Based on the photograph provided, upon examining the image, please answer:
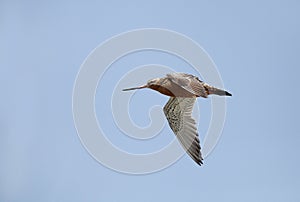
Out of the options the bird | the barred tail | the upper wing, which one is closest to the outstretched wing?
the bird

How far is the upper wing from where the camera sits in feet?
12.9

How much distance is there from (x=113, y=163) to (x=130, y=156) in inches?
6.1

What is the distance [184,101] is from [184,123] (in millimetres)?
264

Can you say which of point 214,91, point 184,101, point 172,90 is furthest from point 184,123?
point 172,90

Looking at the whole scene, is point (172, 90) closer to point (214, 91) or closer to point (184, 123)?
point (214, 91)

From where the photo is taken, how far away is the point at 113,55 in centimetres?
447

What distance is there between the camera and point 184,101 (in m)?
4.75

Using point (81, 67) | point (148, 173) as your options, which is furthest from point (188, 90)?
point (81, 67)

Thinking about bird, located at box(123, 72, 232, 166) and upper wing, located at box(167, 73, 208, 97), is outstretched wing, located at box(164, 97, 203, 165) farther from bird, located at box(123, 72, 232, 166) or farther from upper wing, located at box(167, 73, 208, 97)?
upper wing, located at box(167, 73, 208, 97)

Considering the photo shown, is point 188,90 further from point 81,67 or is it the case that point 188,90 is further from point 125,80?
point 81,67

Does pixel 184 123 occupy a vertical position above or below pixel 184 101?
below

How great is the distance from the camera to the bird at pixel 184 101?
401 centimetres

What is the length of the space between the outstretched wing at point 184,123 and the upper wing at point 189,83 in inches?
20.0

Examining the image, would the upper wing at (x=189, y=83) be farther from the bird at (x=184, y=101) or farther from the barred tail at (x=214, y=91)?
the barred tail at (x=214, y=91)
